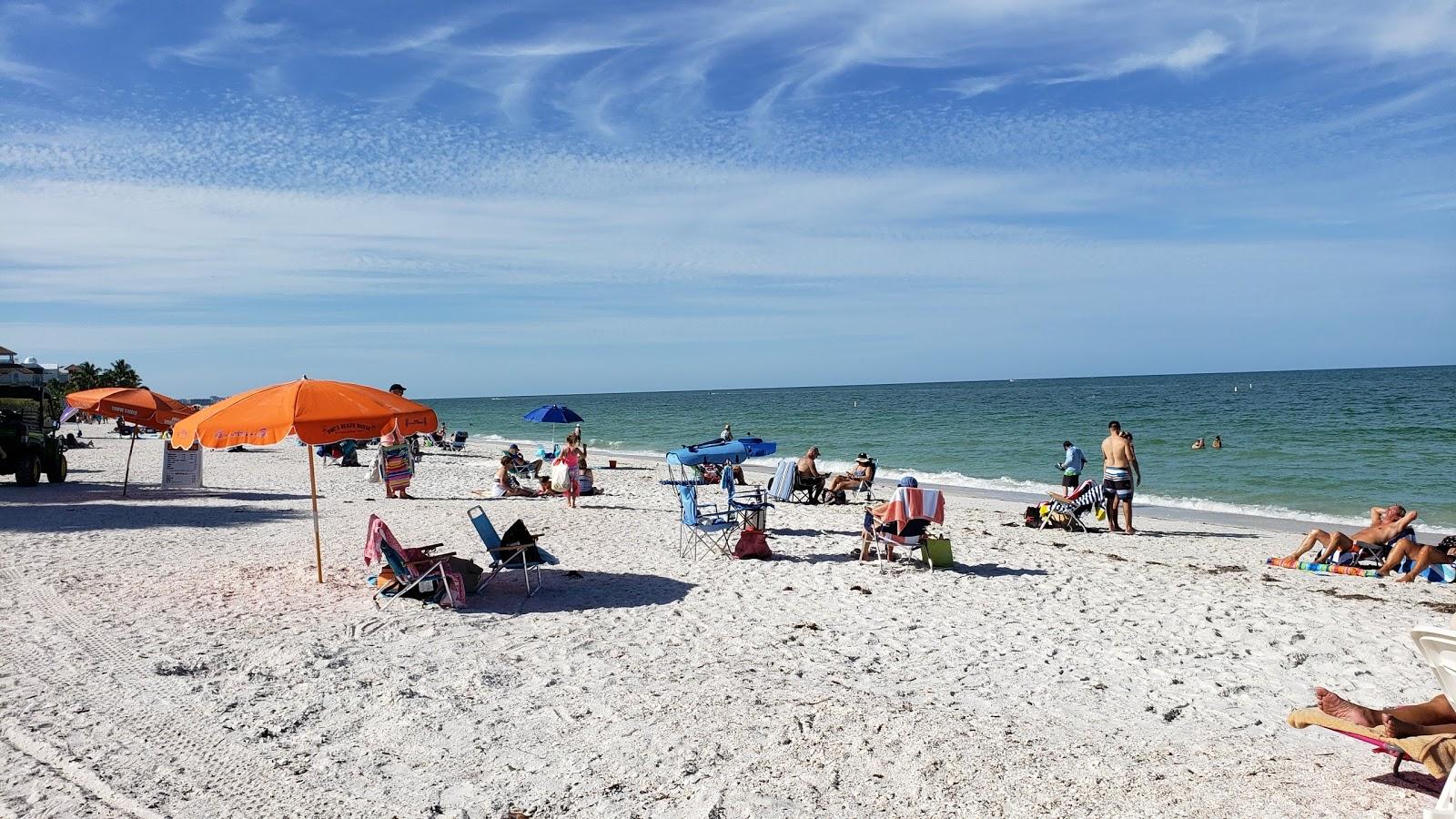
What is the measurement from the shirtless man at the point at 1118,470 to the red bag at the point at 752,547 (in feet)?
17.2

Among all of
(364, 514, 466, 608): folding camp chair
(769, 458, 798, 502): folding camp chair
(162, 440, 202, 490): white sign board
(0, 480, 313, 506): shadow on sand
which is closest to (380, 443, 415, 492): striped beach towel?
(0, 480, 313, 506): shadow on sand

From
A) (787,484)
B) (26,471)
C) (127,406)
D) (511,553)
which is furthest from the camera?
(26,471)

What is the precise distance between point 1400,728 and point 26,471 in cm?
1827

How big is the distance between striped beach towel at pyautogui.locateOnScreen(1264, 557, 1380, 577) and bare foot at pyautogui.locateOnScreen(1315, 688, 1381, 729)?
696 centimetres

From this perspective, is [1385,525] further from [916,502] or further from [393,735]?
[393,735]

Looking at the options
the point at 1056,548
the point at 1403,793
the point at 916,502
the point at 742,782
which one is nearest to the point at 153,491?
the point at 916,502

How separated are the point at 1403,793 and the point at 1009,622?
3173 mm

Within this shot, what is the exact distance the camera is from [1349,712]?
3.95 meters

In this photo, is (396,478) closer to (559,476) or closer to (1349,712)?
(559,476)

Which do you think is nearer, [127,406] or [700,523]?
[700,523]

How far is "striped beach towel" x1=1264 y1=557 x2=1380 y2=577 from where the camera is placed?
9797mm

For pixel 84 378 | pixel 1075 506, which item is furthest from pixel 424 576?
pixel 84 378

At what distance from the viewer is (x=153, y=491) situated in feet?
51.7

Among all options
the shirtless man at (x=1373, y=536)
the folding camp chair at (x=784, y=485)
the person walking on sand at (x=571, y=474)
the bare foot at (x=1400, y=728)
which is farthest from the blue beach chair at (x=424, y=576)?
the shirtless man at (x=1373, y=536)
